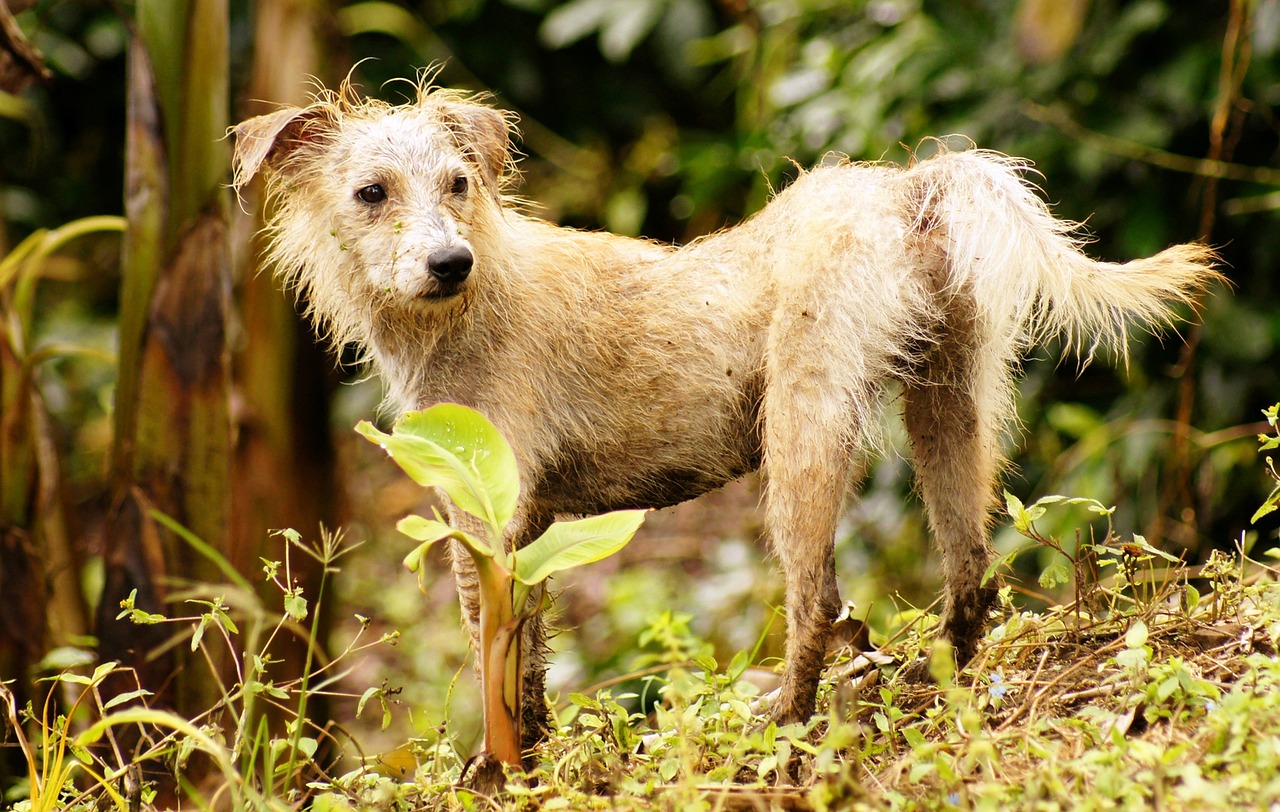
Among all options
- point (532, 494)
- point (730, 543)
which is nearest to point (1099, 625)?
point (532, 494)

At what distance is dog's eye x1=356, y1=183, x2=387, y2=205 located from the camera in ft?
12.2

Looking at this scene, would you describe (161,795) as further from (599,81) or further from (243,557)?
(599,81)

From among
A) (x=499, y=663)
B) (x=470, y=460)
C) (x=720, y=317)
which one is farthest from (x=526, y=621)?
(x=720, y=317)

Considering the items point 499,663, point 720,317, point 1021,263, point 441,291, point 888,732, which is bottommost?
point 888,732

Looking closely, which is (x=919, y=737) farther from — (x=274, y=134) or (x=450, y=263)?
(x=274, y=134)

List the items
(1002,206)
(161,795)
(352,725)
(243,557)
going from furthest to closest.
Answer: (352,725) < (243,557) < (161,795) < (1002,206)

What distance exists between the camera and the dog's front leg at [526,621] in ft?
11.3

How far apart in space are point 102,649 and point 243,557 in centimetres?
76

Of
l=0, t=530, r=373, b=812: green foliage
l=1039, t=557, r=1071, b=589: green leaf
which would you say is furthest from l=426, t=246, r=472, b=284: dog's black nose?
l=1039, t=557, r=1071, b=589: green leaf

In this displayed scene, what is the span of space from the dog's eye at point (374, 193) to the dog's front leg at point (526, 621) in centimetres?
105

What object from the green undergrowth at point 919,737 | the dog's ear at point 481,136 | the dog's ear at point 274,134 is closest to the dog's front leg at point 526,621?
the green undergrowth at point 919,737

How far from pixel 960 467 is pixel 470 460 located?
163cm

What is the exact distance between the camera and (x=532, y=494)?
3.59 metres

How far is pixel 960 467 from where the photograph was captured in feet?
11.9
